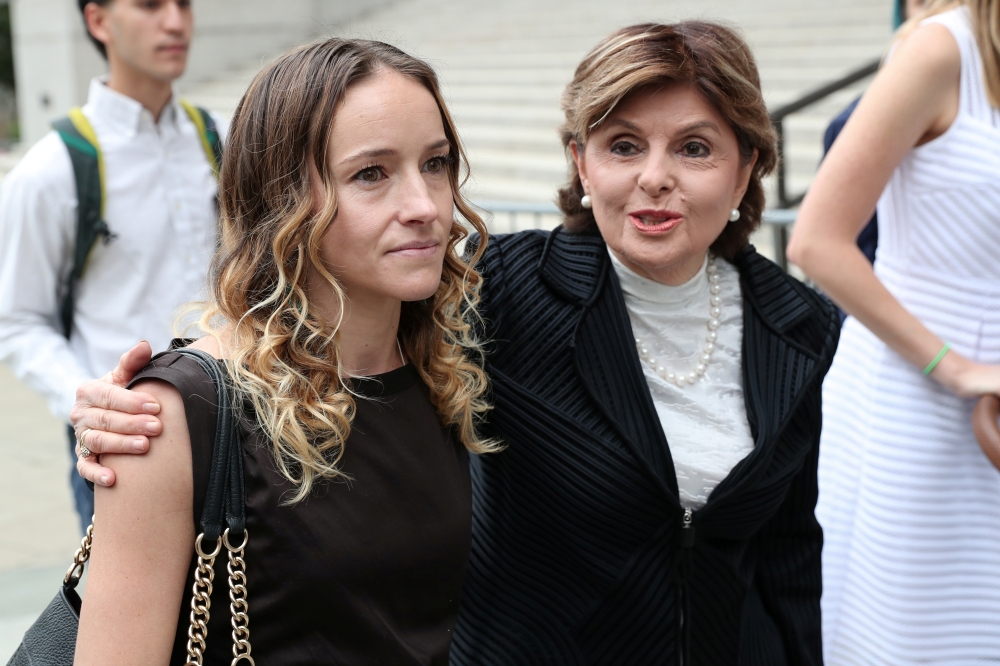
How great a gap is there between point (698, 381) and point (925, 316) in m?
0.75

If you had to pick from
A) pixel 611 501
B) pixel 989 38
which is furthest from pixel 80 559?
pixel 989 38

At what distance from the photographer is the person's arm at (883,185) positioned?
2580 millimetres

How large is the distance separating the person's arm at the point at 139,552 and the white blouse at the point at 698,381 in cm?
107

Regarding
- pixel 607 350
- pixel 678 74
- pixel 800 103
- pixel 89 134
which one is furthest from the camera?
pixel 800 103

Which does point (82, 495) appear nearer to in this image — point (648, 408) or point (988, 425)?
point (648, 408)

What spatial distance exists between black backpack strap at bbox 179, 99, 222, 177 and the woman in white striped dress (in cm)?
213

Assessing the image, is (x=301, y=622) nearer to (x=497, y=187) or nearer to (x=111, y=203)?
(x=111, y=203)

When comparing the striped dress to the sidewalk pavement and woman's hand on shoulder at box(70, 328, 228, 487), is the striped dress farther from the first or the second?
the sidewalk pavement

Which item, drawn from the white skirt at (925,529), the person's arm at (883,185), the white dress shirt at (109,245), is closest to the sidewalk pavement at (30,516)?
the white dress shirt at (109,245)

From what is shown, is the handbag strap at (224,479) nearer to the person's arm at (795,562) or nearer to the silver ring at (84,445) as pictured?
the silver ring at (84,445)

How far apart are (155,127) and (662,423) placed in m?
2.30

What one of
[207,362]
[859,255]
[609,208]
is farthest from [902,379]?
[207,362]

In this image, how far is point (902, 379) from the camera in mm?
2750

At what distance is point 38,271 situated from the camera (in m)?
3.28
